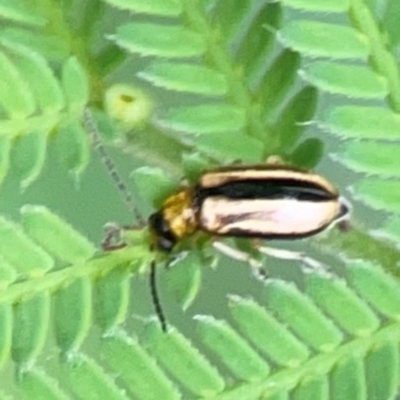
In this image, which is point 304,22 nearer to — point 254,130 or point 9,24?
point 254,130

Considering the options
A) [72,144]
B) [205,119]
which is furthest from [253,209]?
[72,144]

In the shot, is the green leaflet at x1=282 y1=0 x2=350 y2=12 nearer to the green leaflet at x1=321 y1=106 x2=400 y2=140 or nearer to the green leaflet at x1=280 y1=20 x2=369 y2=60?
the green leaflet at x1=280 y1=20 x2=369 y2=60

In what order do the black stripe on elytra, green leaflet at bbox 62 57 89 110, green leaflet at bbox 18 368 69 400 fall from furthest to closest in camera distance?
1. the black stripe on elytra
2. green leaflet at bbox 62 57 89 110
3. green leaflet at bbox 18 368 69 400

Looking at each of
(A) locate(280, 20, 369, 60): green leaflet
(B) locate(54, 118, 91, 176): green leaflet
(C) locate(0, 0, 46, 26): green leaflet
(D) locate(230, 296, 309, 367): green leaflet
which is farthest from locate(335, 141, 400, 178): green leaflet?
(C) locate(0, 0, 46, 26): green leaflet

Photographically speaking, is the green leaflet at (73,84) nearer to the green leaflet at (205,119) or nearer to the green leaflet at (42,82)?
the green leaflet at (42,82)

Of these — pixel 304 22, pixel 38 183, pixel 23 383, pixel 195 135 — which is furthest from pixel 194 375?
pixel 38 183

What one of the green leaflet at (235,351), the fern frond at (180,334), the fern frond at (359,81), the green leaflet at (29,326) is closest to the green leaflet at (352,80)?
the fern frond at (359,81)

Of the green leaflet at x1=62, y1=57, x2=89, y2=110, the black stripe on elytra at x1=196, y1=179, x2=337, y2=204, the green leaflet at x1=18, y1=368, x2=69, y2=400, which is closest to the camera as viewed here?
the green leaflet at x1=18, y1=368, x2=69, y2=400

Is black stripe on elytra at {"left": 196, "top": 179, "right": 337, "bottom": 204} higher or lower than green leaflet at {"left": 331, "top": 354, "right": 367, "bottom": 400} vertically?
higher
